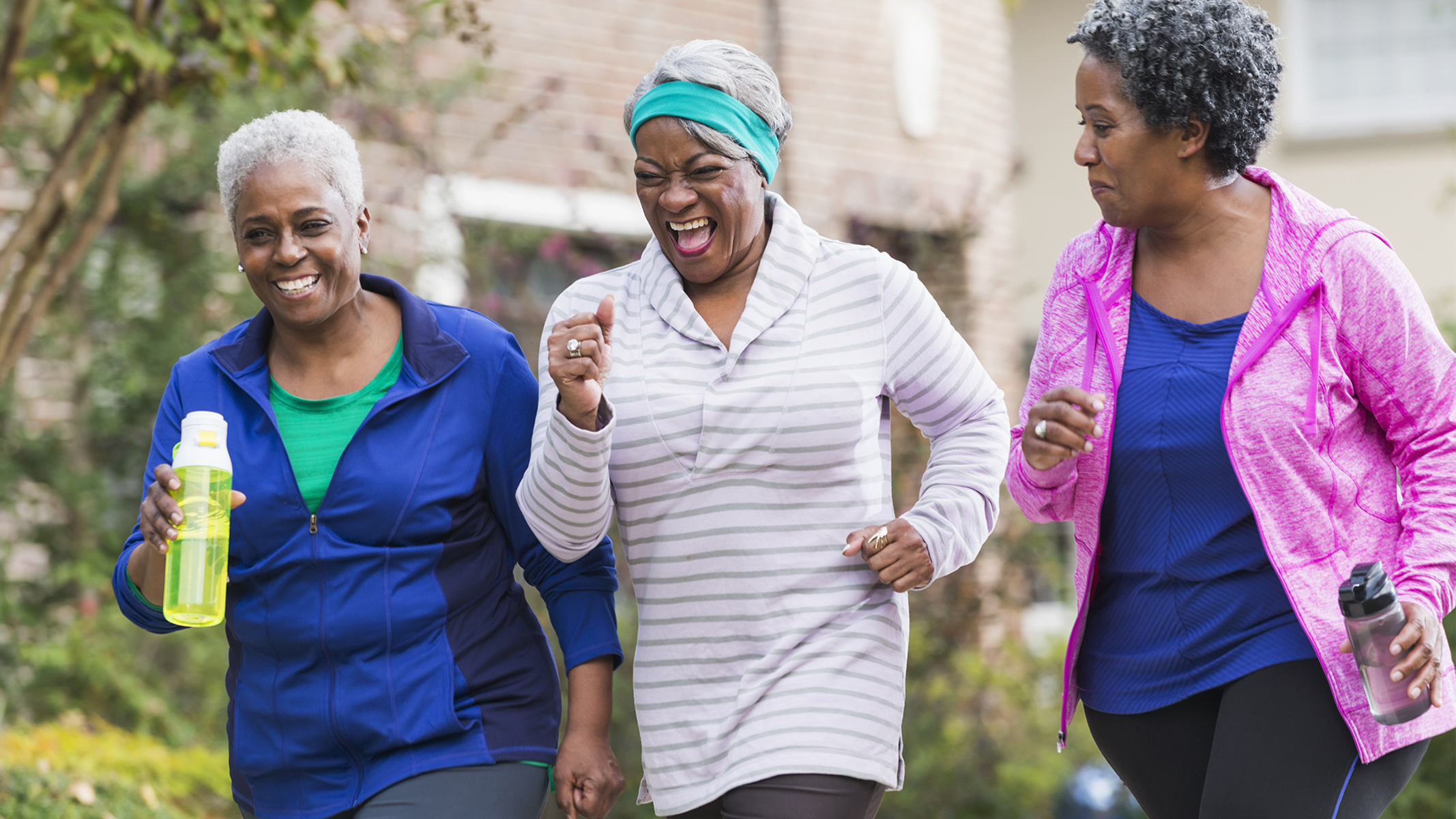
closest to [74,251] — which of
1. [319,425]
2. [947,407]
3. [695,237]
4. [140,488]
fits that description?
[319,425]

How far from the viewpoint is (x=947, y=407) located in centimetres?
306

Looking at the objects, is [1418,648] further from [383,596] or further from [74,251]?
[74,251]

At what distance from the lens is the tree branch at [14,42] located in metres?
4.64

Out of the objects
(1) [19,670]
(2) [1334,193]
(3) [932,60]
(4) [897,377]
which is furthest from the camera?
(2) [1334,193]

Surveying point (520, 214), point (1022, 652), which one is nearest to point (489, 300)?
point (520, 214)

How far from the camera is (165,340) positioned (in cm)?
719

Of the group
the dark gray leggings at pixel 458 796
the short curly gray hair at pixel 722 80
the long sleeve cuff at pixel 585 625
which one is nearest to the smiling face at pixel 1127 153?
the short curly gray hair at pixel 722 80

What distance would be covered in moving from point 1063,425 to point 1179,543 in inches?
14.0

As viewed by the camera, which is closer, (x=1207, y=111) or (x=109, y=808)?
(x=1207, y=111)

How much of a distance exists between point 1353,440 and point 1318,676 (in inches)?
17.6

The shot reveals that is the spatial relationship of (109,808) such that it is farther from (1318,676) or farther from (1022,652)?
(1022,652)

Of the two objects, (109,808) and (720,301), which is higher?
(720,301)

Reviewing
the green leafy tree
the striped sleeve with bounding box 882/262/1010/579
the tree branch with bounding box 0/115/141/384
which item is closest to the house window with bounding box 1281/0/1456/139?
the green leafy tree

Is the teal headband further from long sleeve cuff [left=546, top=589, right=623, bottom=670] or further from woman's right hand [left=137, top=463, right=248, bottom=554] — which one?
woman's right hand [left=137, top=463, right=248, bottom=554]
